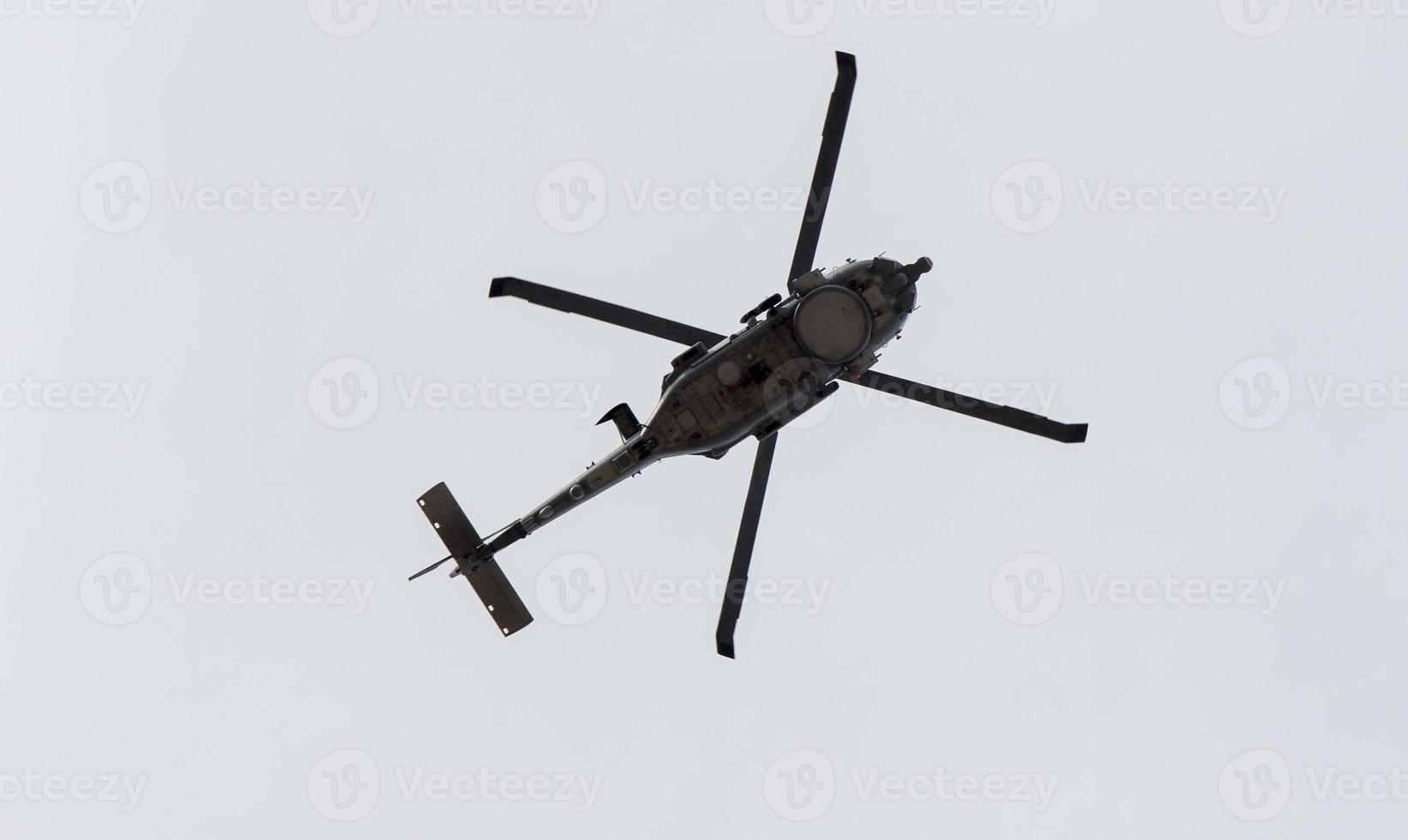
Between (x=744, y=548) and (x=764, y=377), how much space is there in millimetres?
3543

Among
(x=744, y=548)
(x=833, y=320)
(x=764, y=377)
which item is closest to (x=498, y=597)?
(x=744, y=548)

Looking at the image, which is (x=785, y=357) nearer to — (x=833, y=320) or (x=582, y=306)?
(x=833, y=320)

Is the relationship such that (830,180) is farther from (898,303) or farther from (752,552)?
(752,552)

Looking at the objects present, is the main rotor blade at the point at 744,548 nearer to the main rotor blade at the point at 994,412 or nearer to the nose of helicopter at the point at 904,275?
the main rotor blade at the point at 994,412

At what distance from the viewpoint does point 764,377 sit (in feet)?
70.3

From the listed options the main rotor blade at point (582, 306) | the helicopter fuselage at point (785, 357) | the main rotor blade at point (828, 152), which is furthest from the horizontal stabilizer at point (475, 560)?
the main rotor blade at point (828, 152)

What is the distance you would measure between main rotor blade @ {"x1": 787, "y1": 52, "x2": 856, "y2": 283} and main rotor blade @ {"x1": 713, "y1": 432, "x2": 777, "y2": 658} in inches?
161

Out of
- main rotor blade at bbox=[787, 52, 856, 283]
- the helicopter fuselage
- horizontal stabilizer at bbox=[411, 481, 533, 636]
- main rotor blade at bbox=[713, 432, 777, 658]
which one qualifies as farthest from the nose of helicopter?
horizontal stabilizer at bbox=[411, 481, 533, 636]

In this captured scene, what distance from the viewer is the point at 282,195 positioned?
26531 millimetres

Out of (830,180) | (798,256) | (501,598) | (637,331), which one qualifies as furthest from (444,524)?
(830,180)

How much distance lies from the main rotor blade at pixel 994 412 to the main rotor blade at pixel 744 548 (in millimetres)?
2890

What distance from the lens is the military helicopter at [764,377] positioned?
21.0 metres

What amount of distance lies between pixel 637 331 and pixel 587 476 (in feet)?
10.9

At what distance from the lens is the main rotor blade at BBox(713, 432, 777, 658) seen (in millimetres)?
21781
